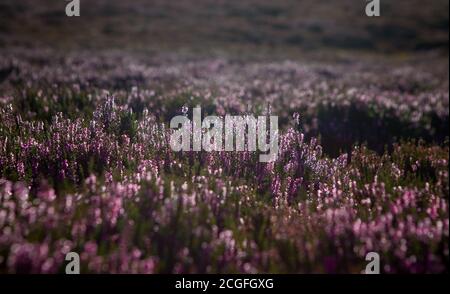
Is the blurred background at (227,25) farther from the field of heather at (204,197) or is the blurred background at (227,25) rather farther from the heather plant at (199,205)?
the heather plant at (199,205)

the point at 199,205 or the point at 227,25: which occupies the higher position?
the point at 227,25

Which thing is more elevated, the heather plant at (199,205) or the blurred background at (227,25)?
the blurred background at (227,25)

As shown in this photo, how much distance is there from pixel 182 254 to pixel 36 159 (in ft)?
7.80

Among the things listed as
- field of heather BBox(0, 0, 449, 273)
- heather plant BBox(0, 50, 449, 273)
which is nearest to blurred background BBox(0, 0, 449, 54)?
field of heather BBox(0, 0, 449, 273)

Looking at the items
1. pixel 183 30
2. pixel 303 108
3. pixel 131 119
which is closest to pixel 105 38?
pixel 183 30

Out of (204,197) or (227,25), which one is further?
(227,25)

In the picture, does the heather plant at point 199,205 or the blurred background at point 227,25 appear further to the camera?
the blurred background at point 227,25

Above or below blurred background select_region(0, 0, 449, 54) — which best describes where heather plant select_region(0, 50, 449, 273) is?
below

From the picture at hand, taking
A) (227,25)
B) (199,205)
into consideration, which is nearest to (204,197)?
(199,205)

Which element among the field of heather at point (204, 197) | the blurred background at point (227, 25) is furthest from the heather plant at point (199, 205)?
the blurred background at point (227, 25)

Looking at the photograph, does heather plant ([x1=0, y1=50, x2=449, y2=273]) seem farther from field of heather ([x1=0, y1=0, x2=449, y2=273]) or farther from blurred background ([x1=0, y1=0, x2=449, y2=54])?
blurred background ([x1=0, y1=0, x2=449, y2=54])

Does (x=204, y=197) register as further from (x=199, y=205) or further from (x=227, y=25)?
(x=227, y=25)

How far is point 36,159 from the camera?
472cm

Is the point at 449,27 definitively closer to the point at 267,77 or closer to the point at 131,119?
the point at 267,77
